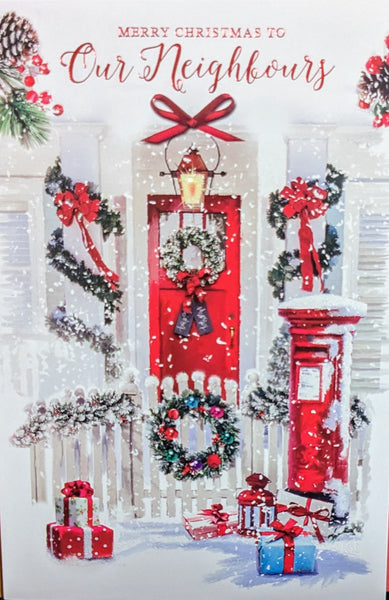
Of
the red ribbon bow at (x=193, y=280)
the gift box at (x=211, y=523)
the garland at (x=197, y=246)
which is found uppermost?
the garland at (x=197, y=246)

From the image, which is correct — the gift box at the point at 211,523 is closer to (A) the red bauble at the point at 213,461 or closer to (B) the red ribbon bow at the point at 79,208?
(A) the red bauble at the point at 213,461

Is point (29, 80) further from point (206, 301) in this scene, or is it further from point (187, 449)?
point (187, 449)

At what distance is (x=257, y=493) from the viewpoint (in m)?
1.93

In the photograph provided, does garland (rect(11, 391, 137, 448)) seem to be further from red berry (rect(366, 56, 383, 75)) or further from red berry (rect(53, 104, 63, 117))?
red berry (rect(366, 56, 383, 75))

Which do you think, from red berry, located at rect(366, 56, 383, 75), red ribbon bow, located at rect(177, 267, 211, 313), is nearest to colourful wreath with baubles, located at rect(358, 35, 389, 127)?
red berry, located at rect(366, 56, 383, 75)

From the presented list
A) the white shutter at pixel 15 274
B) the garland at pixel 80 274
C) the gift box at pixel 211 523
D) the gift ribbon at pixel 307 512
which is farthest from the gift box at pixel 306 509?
the white shutter at pixel 15 274

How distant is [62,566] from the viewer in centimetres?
199

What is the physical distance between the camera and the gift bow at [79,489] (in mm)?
1935

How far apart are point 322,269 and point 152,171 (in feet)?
1.93

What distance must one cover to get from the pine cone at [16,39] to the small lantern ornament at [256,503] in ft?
4.78

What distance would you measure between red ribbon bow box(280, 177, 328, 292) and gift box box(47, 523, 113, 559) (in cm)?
108

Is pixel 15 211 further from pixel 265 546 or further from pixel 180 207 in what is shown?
pixel 265 546

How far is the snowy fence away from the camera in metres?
1.90

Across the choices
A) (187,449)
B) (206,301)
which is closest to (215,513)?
(187,449)
